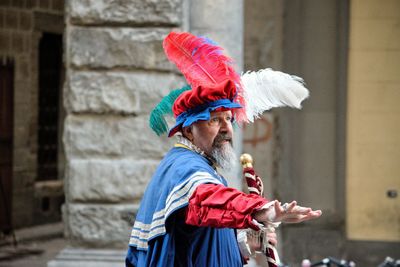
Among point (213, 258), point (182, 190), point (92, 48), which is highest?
point (92, 48)

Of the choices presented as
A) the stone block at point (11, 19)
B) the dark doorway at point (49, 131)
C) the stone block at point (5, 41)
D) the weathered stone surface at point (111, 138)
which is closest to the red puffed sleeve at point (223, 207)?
the weathered stone surface at point (111, 138)

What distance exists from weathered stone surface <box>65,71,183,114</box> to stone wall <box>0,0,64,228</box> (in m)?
6.96

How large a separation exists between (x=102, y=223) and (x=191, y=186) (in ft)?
10.4

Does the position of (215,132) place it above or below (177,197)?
above

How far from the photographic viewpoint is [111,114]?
7133 millimetres

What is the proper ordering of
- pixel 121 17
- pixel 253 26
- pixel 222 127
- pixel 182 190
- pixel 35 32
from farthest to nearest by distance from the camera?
pixel 35 32 < pixel 253 26 < pixel 121 17 < pixel 222 127 < pixel 182 190

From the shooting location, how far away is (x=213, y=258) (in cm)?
427

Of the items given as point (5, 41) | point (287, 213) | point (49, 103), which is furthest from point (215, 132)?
point (49, 103)

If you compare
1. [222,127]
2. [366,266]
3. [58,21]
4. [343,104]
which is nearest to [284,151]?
[343,104]

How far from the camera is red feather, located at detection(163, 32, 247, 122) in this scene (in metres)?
4.55

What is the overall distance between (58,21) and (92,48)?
26.9ft

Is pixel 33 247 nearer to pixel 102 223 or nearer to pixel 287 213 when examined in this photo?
pixel 102 223

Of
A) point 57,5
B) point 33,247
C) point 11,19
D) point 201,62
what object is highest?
point 57,5

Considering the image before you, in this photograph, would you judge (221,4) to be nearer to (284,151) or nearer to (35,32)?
(284,151)
